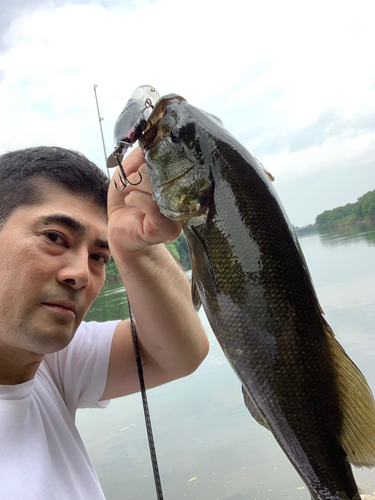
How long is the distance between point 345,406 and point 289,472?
434cm

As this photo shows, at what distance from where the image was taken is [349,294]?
12.2m

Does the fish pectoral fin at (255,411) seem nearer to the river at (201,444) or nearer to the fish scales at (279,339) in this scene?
the fish scales at (279,339)

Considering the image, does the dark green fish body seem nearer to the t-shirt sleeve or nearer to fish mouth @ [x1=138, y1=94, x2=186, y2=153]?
fish mouth @ [x1=138, y1=94, x2=186, y2=153]

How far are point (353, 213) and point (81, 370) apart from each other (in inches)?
2018

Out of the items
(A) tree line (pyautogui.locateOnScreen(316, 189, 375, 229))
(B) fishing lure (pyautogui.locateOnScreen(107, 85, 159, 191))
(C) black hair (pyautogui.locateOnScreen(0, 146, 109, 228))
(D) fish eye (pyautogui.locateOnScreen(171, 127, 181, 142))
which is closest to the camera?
(B) fishing lure (pyautogui.locateOnScreen(107, 85, 159, 191))

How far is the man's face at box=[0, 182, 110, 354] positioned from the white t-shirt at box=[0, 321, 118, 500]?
0.38 m

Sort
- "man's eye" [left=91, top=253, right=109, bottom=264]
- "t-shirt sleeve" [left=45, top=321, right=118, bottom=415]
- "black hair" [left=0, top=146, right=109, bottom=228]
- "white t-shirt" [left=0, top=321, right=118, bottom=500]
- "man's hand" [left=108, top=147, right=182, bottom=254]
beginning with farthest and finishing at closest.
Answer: "t-shirt sleeve" [left=45, top=321, right=118, bottom=415]
"man's eye" [left=91, top=253, right=109, bottom=264]
"black hair" [left=0, top=146, right=109, bottom=228]
"white t-shirt" [left=0, top=321, right=118, bottom=500]
"man's hand" [left=108, top=147, right=182, bottom=254]

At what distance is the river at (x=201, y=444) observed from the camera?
4.64 m

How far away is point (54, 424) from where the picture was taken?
2.02m

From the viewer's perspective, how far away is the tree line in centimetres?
4488

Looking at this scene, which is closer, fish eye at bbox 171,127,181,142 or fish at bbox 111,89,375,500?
fish at bbox 111,89,375,500

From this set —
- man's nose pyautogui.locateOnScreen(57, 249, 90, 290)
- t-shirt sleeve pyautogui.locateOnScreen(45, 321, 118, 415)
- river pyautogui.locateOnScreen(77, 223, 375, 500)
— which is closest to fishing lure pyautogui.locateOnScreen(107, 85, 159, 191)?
man's nose pyautogui.locateOnScreen(57, 249, 90, 290)

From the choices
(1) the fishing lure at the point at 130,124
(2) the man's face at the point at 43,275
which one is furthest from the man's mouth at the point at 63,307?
(1) the fishing lure at the point at 130,124

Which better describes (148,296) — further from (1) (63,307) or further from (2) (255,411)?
(2) (255,411)
